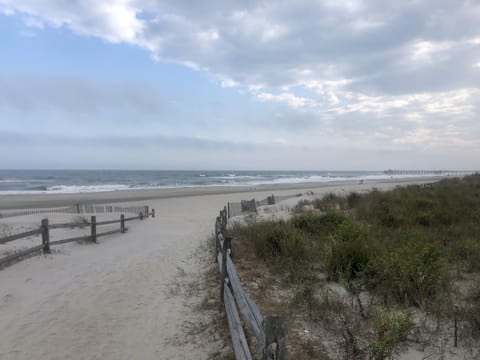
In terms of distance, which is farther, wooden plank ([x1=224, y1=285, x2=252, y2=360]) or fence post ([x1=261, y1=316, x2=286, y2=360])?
wooden plank ([x1=224, y1=285, x2=252, y2=360])

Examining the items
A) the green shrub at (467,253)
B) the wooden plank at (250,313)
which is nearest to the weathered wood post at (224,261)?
the wooden plank at (250,313)

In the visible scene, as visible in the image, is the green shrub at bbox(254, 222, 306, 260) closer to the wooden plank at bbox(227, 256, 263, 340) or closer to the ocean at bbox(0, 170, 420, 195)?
the wooden plank at bbox(227, 256, 263, 340)

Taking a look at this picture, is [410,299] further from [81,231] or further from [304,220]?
[81,231]

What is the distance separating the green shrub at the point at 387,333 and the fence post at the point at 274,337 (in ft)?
5.09

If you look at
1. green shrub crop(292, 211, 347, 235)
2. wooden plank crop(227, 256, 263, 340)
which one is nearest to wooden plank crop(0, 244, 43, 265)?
wooden plank crop(227, 256, 263, 340)

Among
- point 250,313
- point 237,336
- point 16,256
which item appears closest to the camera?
point 250,313

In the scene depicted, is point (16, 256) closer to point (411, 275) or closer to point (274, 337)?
point (274, 337)

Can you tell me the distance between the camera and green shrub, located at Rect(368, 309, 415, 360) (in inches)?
139

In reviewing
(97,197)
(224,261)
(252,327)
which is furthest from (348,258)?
(97,197)

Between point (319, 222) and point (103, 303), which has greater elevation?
point (319, 222)

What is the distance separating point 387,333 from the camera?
3564mm

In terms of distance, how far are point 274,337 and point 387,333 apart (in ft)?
5.58

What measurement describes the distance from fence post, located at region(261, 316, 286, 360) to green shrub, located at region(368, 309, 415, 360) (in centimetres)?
155

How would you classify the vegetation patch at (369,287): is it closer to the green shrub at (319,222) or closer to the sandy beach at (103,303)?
the green shrub at (319,222)
